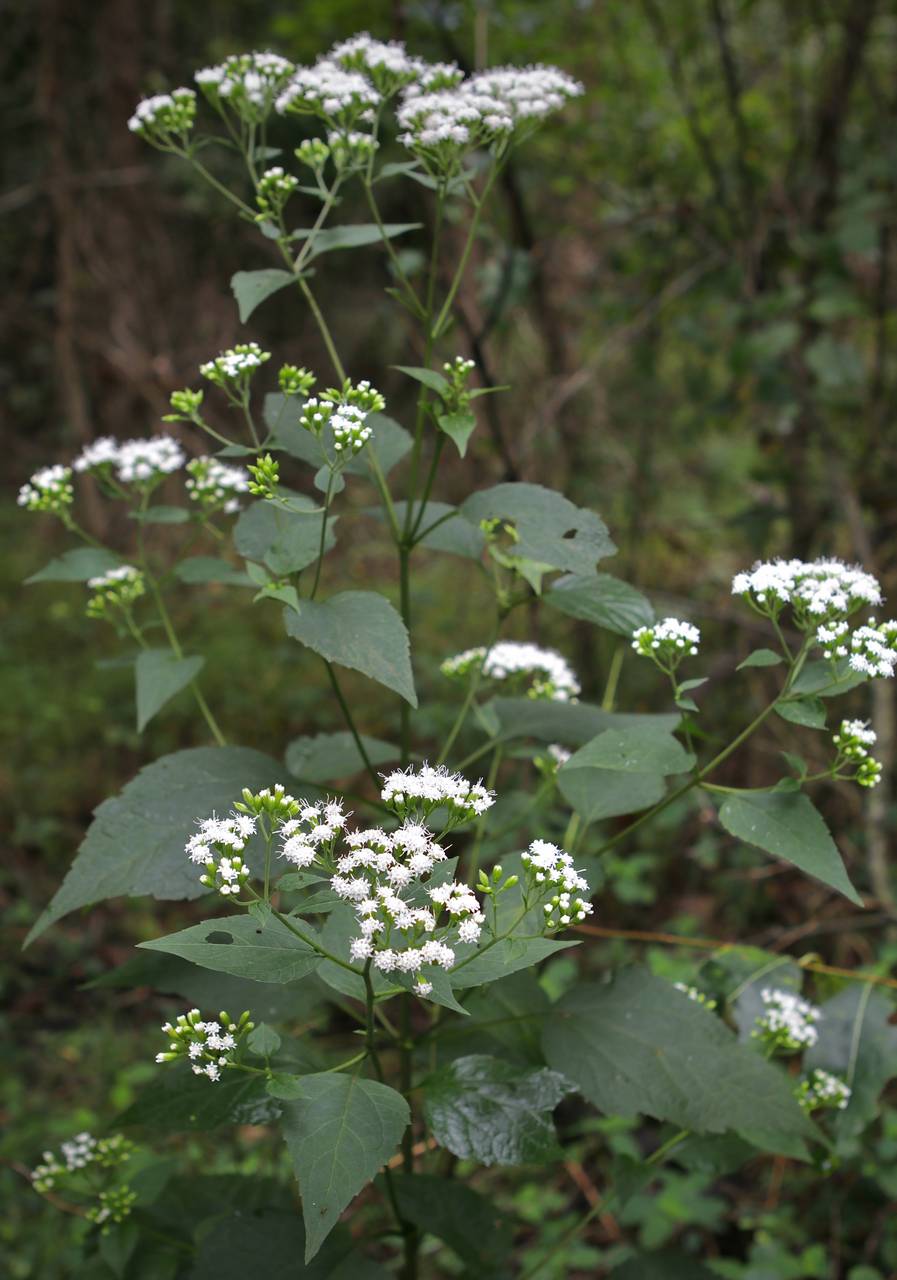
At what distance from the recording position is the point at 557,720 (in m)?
2.24

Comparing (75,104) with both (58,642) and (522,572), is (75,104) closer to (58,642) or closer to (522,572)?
(58,642)

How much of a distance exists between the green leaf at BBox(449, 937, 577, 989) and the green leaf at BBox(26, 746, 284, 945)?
1.73ft

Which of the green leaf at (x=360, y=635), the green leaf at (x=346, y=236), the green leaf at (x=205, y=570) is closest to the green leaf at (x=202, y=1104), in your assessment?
the green leaf at (x=360, y=635)

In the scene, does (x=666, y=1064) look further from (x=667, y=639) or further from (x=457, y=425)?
(x=457, y=425)

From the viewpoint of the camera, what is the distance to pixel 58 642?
6859mm

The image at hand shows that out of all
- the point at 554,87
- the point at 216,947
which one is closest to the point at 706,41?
the point at 554,87

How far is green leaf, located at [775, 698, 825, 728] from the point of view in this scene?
64.9 inches

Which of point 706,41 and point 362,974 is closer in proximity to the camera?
point 362,974

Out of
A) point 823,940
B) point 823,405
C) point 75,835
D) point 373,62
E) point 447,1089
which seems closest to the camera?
point 447,1089

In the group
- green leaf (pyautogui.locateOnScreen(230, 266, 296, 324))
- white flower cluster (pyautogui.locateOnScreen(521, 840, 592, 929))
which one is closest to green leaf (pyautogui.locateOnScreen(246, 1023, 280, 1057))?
white flower cluster (pyautogui.locateOnScreen(521, 840, 592, 929))

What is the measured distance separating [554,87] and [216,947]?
1.80m

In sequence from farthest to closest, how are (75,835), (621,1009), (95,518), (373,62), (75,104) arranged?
1. (75,104)
2. (95,518)
3. (75,835)
4. (373,62)
5. (621,1009)

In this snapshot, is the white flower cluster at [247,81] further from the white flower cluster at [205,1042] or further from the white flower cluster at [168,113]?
the white flower cluster at [205,1042]

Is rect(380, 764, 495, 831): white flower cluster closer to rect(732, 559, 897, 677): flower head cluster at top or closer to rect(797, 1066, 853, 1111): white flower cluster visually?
rect(732, 559, 897, 677): flower head cluster at top
